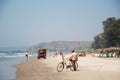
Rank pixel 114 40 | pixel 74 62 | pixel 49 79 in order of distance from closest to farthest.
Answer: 1. pixel 49 79
2. pixel 74 62
3. pixel 114 40

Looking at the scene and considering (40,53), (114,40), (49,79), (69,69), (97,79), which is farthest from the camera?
(114,40)

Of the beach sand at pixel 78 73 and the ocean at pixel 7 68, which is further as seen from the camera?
the ocean at pixel 7 68

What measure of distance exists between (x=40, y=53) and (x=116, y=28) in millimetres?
37232

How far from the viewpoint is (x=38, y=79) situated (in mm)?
16344

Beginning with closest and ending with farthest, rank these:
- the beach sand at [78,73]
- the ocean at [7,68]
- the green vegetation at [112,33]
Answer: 1. the beach sand at [78,73]
2. the ocean at [7,68]
3. the green vegetation at [112,33]

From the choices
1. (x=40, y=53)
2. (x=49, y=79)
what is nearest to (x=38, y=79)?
(x=49, y=79)

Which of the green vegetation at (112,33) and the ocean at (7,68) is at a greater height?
the green vegetation at (112,33)

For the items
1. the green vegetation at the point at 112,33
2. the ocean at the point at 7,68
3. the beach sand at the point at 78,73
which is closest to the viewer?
the beach sand at the point at 78,73

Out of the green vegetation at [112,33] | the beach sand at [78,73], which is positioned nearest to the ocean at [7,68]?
the beach sand at [78,73]

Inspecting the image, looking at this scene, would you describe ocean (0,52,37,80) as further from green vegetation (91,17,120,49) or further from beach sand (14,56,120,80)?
green vegetation (91,17,120,49)

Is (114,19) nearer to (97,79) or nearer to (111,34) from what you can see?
(111,34)

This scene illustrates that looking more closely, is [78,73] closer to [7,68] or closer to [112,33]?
[7,68]

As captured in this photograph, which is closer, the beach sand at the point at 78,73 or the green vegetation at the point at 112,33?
the beach sand at the point at 78,73

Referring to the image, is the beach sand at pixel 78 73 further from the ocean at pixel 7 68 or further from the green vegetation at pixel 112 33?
the green vegetation at pixel 112 33
